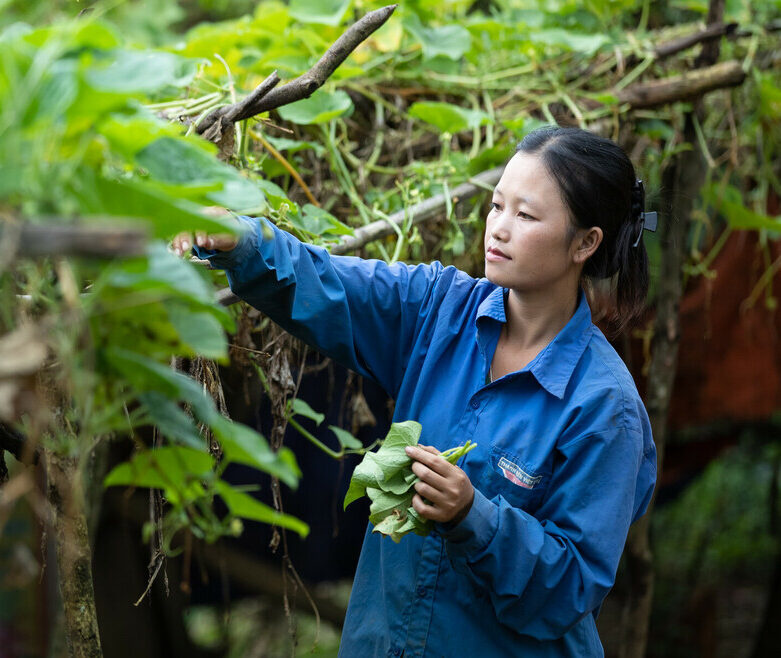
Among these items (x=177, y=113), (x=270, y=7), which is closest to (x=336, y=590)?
(x=270, y=7)

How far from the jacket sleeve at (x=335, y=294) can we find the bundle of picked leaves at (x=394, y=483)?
229mm

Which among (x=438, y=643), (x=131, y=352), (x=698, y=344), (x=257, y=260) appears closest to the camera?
(x=131, y=352)

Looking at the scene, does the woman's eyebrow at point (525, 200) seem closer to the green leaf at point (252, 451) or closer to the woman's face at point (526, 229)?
the woman's face at point (526, 229)

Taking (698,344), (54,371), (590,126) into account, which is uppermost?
→ (590,126)

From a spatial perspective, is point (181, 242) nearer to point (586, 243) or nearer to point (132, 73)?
point (132, 73)

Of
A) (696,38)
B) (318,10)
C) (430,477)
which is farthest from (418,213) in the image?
(696,38)

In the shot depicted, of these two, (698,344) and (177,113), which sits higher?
(177,113)

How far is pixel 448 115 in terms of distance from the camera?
1867 millimetres

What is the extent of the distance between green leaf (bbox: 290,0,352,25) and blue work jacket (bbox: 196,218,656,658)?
0.78 metres

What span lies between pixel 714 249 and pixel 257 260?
1737 mm

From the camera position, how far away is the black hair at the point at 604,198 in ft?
4.48

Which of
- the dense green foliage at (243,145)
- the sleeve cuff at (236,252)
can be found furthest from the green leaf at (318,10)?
the sleeve cuff at (236,252)

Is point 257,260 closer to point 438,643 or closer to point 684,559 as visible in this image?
point 438,643

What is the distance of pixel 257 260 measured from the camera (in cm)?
120
